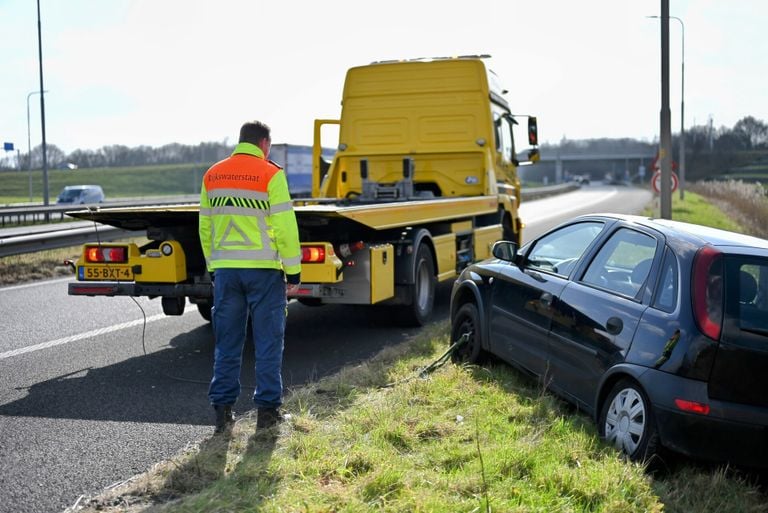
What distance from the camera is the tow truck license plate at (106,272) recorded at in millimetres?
7820

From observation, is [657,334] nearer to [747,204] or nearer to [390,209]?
[390,209]

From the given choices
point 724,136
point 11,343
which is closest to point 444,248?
point 11,343

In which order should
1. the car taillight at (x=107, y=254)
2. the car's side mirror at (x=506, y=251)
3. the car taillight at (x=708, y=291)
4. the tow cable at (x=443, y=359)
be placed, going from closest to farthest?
the car taillight at (x=708, y=291)
the car's side mirror at (x=506, y=251)
the tow cable at (x=443, y=359)
the car taillight at (x=107, y=254)

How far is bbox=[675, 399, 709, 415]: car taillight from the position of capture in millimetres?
3980

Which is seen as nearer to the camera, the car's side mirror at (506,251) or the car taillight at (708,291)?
the car taillight at (708,291)

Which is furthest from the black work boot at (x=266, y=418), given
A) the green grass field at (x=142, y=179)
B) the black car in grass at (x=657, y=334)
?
the green grass field at (x=142, y=179)

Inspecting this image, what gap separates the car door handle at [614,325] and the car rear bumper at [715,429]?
0.54 metres

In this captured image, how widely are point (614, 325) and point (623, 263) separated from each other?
554 millimetres

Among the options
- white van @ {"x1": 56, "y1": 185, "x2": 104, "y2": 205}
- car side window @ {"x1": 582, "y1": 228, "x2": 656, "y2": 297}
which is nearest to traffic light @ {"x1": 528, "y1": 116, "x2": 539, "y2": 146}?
car side window @ {"x1": 582, "y1": 228, "x2": 656, "y2": 297}

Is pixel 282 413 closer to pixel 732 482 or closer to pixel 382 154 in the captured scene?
pixel 732 482

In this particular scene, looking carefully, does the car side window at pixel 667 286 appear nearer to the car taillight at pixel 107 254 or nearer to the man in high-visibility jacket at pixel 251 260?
the man in high-visibility jacket at pixel 251 260

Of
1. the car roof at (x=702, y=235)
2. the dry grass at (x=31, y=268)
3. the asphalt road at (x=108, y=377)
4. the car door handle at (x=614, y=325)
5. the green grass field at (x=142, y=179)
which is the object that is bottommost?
the asphalt road at (x=108, y=377)

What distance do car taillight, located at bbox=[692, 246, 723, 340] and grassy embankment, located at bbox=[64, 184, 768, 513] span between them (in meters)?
0.71

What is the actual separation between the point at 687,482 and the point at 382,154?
8576 mm
